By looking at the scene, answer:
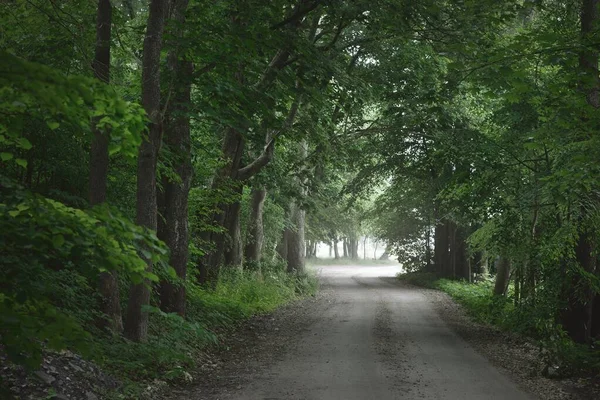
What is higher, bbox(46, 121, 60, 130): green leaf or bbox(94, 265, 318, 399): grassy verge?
bbox(46, 121, 60, 130): green leaf

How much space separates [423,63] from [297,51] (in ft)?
29.2

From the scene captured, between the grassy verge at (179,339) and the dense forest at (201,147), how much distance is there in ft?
0.15

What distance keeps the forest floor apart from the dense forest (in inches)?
26.4

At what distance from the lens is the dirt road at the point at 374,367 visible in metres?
9.03

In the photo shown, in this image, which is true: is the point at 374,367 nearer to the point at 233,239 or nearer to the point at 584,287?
the point at 584,287

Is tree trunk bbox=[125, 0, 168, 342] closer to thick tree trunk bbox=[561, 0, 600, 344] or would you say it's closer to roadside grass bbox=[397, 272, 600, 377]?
roadside grass bbox=[397, 272, 600, 377]

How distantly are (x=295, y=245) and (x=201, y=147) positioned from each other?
18.1 meters

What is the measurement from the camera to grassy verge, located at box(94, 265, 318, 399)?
842 cm

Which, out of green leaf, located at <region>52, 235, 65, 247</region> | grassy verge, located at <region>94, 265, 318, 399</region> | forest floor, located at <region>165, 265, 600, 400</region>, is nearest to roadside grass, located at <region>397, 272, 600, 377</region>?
forest floor, located at <region>165, 265, 600, 400</region>

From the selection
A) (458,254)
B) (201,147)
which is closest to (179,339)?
(201,147)

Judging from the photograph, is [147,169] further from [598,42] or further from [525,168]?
[525,168]

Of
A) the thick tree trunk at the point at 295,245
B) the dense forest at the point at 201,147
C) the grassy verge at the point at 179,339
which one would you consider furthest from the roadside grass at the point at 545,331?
the thick tree trunk at the point at 295,245

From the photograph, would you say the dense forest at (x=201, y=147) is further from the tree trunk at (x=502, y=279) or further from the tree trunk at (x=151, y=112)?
the tree trunk at (x=502, y=279)

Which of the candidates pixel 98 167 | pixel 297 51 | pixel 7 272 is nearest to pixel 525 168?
pixel 297 51
